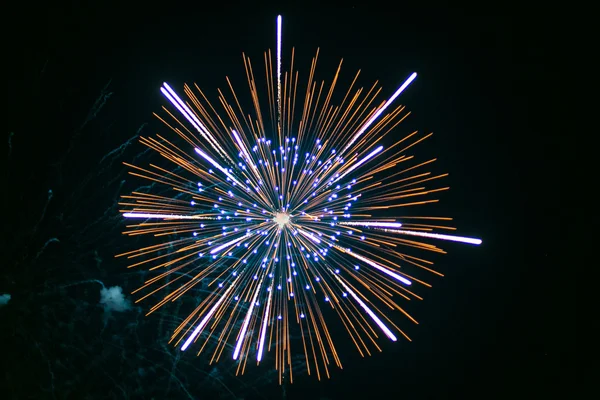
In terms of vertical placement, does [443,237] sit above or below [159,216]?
below

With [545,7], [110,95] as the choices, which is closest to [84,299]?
[110,95]

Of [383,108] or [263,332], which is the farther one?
[263,332]

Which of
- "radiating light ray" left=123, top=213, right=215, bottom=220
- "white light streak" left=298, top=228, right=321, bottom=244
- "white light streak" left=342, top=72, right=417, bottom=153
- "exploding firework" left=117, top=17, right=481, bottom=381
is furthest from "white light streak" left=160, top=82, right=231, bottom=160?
"white light streak" left=342, top=72, right=417, bottom=153

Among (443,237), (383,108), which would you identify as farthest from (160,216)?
(443,237)

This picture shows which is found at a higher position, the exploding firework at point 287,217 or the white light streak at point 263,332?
the exploding firework at point 287,217

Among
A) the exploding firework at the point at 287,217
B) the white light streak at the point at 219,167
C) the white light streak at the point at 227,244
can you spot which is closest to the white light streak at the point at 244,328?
the exploding firework at the point at 287,217

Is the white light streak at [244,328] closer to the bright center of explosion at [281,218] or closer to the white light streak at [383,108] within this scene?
the bright center of explosion at [281,218]

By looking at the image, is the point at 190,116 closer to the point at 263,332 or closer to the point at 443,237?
the point at 263,332
